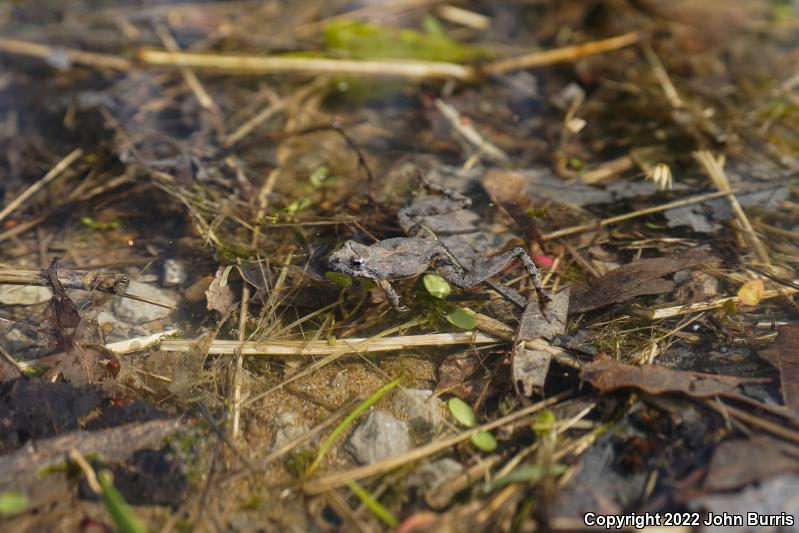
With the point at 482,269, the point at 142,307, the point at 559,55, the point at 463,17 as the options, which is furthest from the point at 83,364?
the point at 463,17

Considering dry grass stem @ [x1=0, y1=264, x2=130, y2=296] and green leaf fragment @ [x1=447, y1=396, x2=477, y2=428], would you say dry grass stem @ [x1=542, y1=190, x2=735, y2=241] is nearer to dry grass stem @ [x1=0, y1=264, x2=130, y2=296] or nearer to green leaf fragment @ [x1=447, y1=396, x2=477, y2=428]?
green leaf fragment @ [x1=447, y1=396, x2=477, y2=428]

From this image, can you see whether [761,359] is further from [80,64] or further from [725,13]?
[80,64]

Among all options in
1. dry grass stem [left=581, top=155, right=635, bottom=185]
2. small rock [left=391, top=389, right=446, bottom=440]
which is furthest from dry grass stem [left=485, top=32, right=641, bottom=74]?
small rock [left=391, top=389, right=446, bottom=440]

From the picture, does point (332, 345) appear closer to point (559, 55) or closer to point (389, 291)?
point (389, 291)

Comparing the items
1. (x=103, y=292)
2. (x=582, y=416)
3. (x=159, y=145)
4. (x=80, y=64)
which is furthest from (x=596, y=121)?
(x=80, y=64)

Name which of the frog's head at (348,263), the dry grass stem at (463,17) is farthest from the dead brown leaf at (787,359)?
the dry grass stem at (463,17)

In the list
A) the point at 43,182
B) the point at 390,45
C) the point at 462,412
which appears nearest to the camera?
the point at 462,412

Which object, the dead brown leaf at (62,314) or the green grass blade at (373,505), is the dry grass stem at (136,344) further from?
A: the green grass blade at (373,505)

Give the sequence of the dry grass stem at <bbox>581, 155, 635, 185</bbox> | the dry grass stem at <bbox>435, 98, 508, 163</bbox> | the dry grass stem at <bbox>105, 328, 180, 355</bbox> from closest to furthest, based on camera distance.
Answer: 1. the dry grass stem at <bbox>105, 328, 180, 355</bbox>
2. the dry grass stem at <bbox>581, 155, 635, 185</bbox>
3. the dry grass stem at <bbox>435, 98, 508, 163</bbox>
